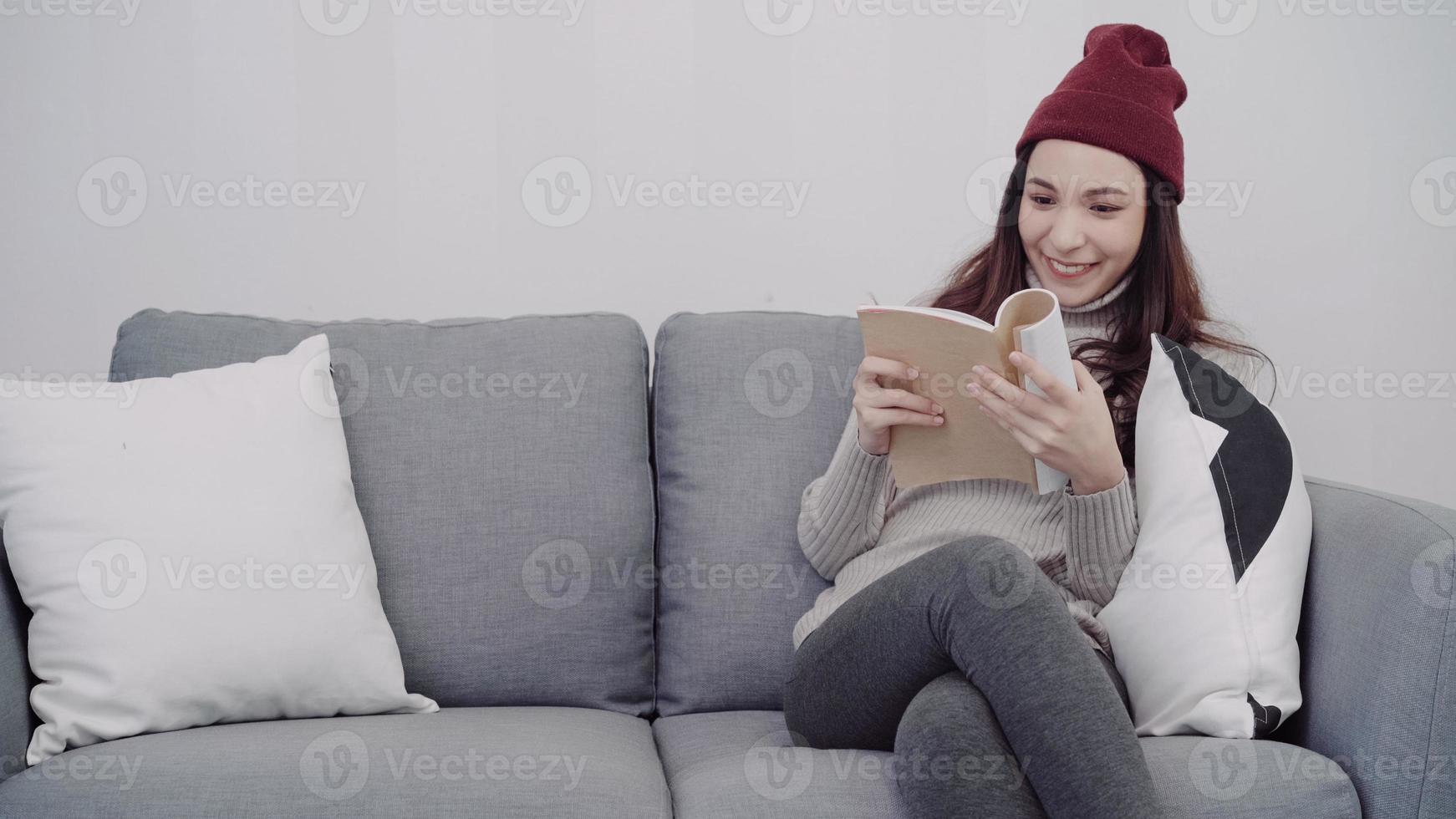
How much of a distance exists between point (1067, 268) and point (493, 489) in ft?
2.83

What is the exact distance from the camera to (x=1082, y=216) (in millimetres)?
1599

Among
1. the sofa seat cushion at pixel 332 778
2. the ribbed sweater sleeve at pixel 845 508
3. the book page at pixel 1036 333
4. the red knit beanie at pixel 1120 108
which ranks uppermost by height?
the red knit beanie at pixel 1120 108

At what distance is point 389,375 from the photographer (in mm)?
1681

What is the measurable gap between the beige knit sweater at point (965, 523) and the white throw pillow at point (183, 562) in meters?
0.57

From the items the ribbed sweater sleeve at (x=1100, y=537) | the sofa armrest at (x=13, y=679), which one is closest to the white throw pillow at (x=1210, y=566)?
the ribbed sweater sleeve at (x=1100, y=537)

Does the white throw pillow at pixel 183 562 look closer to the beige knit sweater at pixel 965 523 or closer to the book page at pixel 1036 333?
the beige knit sweater at pixel 965 523

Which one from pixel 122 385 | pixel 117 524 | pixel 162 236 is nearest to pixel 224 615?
A: pixel 117 524

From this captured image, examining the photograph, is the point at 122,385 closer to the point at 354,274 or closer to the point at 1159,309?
the point at 354,274

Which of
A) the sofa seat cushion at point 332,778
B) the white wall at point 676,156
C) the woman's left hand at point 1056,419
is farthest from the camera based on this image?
the white wall at point 676,156

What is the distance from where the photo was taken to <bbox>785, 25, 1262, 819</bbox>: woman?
108 cm

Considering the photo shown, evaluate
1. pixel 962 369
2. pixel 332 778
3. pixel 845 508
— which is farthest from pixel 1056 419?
pixel 332 778

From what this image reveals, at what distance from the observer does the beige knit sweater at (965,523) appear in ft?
4.60

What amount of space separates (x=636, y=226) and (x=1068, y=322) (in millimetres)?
849

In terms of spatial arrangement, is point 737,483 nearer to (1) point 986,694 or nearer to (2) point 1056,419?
(2) point 1056,419
